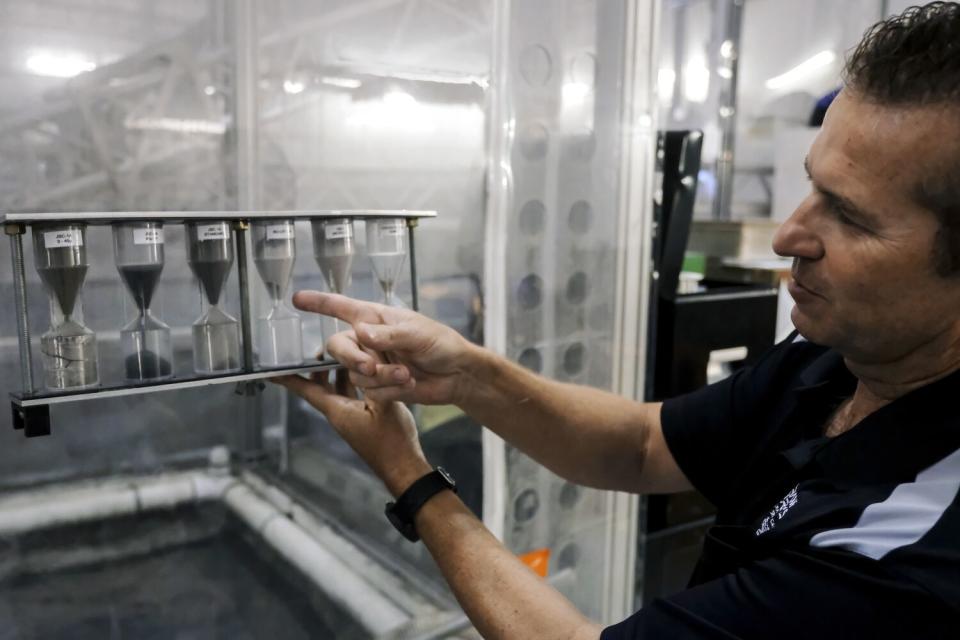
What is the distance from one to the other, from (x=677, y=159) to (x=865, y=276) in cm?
73

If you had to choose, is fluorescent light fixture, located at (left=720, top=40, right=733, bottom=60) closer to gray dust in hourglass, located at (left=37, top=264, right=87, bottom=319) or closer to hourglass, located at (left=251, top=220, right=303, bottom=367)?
hourglass, located at (left=251, top=220, right=303, bottom=367)

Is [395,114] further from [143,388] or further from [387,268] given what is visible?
[143,388]

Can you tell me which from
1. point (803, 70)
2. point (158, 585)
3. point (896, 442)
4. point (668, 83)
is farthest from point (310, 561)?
point (803, 70)

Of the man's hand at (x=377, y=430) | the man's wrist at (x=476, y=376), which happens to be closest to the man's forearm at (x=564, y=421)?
Answer: the man's wrist at (x=476, y=376)

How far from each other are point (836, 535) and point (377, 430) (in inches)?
18.9

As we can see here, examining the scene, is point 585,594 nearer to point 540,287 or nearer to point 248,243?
point 540,287

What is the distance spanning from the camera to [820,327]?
0.73m

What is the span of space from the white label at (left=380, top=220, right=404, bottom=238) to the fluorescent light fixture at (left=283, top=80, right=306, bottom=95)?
0.76 feet

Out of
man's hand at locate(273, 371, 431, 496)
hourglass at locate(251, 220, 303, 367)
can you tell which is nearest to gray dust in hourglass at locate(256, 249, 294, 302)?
hourglass at locate(251, 220, 303, 367)

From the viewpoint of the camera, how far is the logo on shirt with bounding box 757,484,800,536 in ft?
2.43

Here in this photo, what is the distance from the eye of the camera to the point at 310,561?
106 centimetres

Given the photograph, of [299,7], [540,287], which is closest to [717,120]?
[540,287]

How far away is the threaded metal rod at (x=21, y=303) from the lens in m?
0.72

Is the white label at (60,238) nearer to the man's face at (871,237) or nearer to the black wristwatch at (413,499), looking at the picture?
the black wristwatch at (413,499)
